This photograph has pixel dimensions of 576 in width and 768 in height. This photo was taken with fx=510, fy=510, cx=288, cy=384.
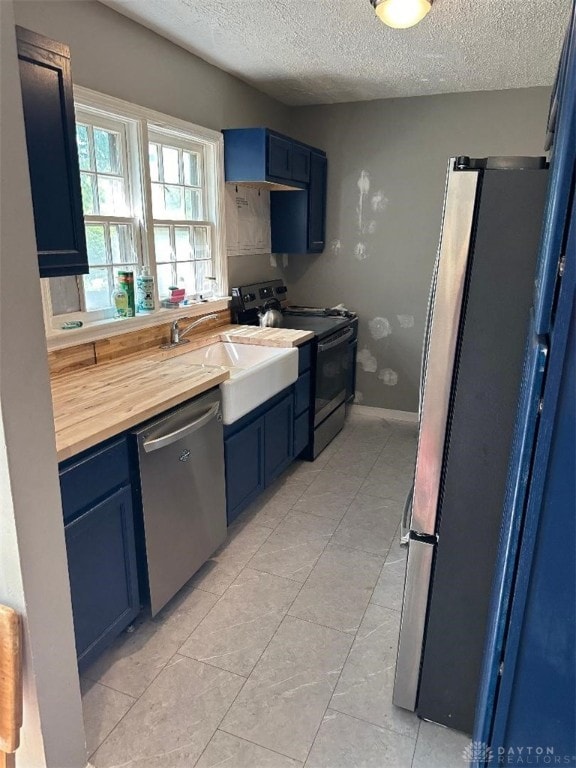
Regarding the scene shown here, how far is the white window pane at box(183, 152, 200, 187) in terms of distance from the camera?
3168 millimetres

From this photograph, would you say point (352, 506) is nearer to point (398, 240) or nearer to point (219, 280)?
point (219, 280)

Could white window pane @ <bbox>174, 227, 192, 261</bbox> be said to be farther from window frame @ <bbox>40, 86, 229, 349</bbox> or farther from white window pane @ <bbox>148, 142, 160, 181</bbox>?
white window pane @ <bbox>148, 142, 160, 181</bbox>

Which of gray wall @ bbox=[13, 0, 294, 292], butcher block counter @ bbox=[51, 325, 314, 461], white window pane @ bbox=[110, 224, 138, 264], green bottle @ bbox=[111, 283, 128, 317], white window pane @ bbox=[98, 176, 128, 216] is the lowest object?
butcher block counter @ bbox=[51, 325, 314, 461]

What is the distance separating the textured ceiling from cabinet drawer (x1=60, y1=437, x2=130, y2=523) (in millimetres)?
1983

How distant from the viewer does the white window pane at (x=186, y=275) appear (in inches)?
126

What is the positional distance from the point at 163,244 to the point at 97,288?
0.61 meters

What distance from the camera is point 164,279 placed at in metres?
3.09

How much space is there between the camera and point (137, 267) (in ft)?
9.07

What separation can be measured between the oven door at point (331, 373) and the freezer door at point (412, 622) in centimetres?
202

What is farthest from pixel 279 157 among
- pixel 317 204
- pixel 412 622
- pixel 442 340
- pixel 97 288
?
pixel 412 622

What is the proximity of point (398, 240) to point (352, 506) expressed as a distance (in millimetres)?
2245

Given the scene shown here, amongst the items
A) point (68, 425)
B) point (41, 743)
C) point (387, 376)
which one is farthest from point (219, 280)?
point (41, 743)

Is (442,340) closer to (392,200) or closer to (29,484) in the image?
(29,484)

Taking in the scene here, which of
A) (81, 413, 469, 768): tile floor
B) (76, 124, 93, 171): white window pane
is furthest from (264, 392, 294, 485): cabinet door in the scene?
(76, 124, 93, 171): white window pane
